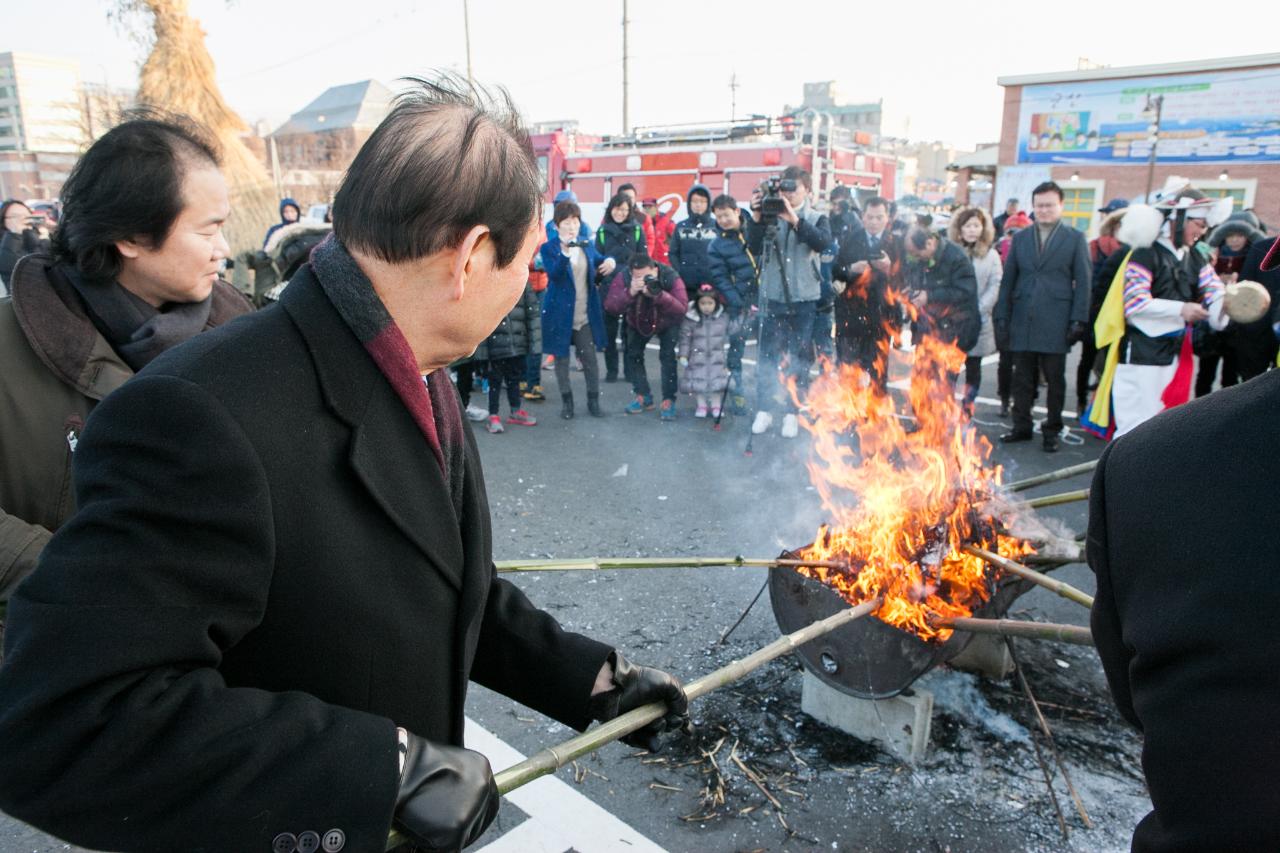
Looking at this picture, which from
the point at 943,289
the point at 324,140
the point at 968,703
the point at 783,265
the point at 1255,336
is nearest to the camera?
the point at 968,703

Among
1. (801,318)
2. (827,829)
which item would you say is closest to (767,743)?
(827,829)

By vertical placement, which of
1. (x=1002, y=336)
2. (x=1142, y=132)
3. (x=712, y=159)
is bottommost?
(x=1002, y=336)

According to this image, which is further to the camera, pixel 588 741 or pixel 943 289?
pixel 943 289

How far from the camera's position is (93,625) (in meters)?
0.95

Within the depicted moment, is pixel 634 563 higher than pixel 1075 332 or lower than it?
lower

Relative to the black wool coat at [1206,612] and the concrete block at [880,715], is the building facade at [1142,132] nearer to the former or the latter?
the concrete block at [880,715]

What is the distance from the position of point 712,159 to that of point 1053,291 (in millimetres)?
10853

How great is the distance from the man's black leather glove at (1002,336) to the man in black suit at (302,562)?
275 inches

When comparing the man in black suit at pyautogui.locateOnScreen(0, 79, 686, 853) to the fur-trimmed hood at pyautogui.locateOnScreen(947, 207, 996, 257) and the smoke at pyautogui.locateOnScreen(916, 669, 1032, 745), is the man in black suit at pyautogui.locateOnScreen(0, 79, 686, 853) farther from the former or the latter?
the fur-trimmed hood at pyautogui.locateOnScreen(947, 207, 996, 257)

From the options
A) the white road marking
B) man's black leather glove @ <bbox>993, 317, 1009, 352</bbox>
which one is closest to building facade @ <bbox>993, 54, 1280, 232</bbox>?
man's black leather glove @ <bbox>993, 317, 1009, 352</bbox>

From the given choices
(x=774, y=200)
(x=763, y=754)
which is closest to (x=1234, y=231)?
(x=774, y=200)

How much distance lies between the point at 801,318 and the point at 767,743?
5.27 meters

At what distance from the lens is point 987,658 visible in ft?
12.2

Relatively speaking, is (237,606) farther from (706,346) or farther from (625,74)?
(625,74)
